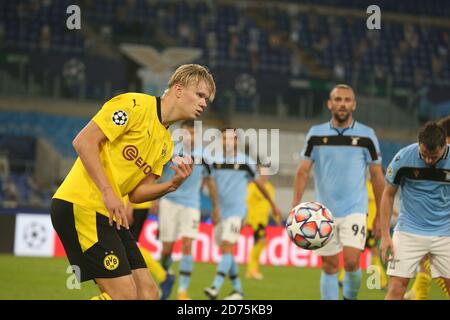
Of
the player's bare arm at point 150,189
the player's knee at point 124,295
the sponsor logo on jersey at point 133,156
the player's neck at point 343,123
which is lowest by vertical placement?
the player's knee at point 124,295

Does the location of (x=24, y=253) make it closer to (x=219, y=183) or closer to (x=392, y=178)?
(x=219, y=183)

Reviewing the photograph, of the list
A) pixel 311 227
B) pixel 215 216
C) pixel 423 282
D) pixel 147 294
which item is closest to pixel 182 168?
pixel 147 294

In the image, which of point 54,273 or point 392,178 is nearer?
point 392,178

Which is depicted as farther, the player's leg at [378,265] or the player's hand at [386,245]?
the player's leg at [378,265]

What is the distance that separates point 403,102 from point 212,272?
9.16 metres

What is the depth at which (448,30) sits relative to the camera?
2994 cm

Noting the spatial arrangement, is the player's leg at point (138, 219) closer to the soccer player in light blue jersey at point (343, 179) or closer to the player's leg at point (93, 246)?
the soccer player in light blue jersey at point (343, 179)

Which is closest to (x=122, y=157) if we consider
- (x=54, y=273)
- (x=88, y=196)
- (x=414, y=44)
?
(x=88, y=196)

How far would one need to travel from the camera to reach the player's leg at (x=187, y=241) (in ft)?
33.9

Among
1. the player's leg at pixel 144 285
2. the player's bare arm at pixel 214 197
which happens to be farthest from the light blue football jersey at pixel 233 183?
the player's leg at pixel 144 285

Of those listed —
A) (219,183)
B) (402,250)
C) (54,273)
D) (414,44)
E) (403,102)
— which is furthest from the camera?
(414,44)

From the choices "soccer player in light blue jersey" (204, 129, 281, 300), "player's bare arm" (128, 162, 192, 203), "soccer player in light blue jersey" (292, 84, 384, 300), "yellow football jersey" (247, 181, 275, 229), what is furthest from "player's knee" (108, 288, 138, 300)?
"yellow football jersey" (247, 181, 275, 229)

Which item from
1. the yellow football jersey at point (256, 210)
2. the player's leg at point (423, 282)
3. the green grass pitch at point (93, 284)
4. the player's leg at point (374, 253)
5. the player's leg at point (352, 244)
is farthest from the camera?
the yellow football jersey at point (256, 210)

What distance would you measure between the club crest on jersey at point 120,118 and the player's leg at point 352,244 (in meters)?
3.81
